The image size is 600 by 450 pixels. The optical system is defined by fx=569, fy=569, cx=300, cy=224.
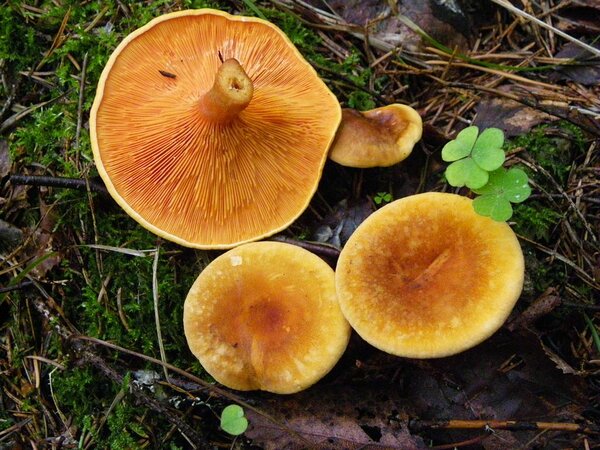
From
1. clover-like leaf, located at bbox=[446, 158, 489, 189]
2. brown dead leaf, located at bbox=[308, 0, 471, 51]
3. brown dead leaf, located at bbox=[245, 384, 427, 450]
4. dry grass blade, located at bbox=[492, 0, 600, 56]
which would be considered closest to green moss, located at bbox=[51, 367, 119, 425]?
brown dead leaf, located at bbox=[245, 384, 427, 450]

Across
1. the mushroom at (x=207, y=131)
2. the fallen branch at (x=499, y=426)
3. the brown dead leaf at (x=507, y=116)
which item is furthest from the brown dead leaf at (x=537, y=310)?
the mushroom at (x=207, y=131)

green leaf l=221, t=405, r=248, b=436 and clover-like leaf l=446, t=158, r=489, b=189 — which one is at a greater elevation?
clover-like leaf l=446, t=158, r=489, b=189

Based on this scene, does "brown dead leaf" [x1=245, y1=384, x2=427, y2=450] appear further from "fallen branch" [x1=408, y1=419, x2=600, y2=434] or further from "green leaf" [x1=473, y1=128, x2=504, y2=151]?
Result: "green leaf" [x1=473, y1=128, x2=504, y2=151]

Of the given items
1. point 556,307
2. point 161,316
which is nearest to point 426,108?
point 556,307

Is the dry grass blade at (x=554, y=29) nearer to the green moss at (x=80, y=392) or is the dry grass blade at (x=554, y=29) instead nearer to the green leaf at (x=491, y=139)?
the green leaf at (x=491, y=139)

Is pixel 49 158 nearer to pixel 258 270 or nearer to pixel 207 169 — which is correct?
pixel 207 169

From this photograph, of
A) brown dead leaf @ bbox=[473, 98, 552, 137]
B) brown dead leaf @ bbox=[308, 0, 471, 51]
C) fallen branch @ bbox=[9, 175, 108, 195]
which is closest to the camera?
fallen branch @ bbox=[9, 175, 108, 195]

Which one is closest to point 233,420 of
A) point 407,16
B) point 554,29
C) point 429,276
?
point 429,276
